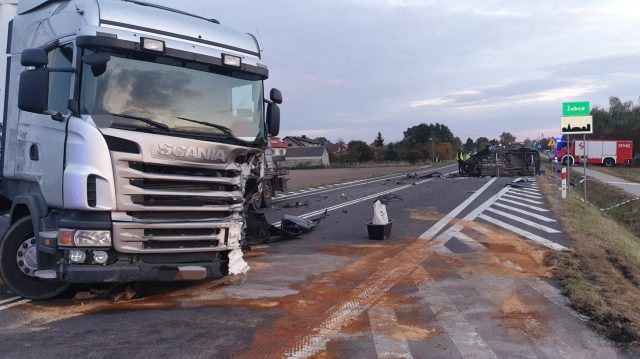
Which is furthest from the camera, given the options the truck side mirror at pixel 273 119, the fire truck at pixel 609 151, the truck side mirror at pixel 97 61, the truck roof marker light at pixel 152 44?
the fire truck at pixel 609 151

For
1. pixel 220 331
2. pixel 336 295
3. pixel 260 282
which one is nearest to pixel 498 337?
pixel 336 295

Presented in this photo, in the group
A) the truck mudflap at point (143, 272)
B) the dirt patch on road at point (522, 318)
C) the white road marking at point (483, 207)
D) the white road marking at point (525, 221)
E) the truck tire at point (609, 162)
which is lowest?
the dirt patch on road at point (522, 318)

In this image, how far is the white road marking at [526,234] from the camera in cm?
1003

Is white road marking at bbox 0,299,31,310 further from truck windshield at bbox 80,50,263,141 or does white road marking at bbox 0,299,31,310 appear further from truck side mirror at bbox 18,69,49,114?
truck windshield at bbox 80,50,263,141

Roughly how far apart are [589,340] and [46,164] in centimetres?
588

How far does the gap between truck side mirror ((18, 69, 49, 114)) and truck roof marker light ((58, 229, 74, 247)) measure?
4.23ft

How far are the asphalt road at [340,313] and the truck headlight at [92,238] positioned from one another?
31.4 inches

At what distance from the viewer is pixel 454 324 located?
561cm

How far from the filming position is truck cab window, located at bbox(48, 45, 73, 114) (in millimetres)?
6039

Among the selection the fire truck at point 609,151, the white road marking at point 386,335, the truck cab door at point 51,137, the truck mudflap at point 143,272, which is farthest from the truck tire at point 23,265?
the fire truck at point 609,151

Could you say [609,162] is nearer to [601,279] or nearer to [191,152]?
[601,279]

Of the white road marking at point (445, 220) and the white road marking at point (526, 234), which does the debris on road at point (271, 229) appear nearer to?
the white road marking at point (445, 220)

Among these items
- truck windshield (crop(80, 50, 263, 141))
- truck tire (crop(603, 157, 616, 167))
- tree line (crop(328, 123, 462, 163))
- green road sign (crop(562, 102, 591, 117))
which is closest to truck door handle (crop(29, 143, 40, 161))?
truck windshield (crop(80, 50, 263, 141))

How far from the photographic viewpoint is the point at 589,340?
16.7 feet
